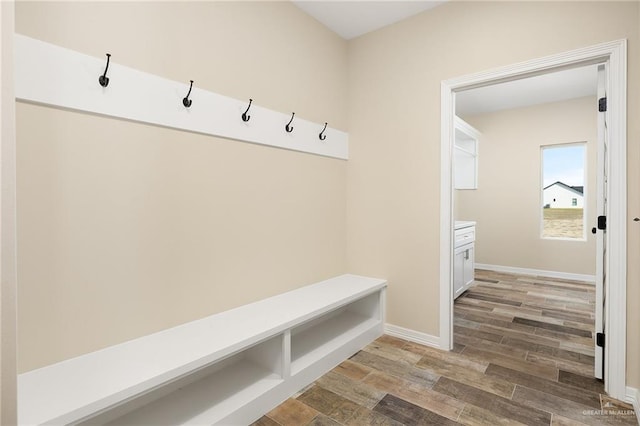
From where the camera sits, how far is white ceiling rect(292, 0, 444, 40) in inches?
96.9

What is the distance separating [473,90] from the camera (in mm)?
4332


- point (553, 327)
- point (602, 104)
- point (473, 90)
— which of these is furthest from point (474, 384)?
point (473, 90)

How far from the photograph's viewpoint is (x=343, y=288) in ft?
8.28

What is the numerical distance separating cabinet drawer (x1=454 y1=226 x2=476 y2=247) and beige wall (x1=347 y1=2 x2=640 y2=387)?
1.26 meters

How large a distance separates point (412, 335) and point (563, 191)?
4165mm

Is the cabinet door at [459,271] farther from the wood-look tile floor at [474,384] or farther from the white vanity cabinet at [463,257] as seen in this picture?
the wood-look tile floor at [474,384]

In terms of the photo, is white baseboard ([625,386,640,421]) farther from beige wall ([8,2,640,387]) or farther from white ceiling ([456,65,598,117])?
white ceiling ([456,65,598,117])

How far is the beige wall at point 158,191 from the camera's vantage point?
1.33 metres

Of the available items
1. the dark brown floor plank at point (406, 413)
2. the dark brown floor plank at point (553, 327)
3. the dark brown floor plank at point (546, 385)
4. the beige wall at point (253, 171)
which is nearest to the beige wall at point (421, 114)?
the beige wall at point (253, 171)

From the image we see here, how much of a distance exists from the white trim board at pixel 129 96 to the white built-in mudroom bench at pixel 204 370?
110 cm

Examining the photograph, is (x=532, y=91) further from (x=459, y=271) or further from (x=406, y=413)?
(x=406, y=413)

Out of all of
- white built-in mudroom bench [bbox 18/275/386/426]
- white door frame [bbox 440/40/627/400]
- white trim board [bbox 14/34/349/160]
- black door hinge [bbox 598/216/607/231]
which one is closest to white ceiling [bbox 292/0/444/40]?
white trim board [bbox 14/34/349/160]

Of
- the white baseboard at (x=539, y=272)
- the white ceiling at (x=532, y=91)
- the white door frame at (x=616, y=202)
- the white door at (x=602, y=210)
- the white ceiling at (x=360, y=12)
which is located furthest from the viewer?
the white baseboard at (x=539, y=272)

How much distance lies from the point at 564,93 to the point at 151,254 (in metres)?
5.53
